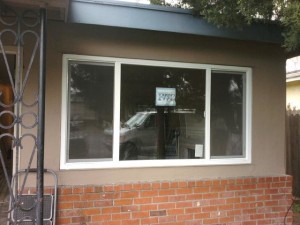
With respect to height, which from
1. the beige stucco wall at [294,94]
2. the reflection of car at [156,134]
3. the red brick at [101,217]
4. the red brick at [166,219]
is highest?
the beige stucco wall at [294,94]

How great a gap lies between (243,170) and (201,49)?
1.85 m

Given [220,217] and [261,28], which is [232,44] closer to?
[261,28]

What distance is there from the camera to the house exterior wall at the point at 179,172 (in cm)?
446

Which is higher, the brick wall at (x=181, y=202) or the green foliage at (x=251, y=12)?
the green foliage at (x=251, y=12)

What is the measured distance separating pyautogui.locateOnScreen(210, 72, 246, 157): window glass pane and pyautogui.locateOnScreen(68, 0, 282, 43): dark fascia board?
735mm

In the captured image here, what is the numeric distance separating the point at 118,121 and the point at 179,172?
110 cm

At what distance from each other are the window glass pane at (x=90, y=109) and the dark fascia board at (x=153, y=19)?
654 millimetres

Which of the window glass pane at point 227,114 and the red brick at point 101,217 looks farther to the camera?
the window glass pane at point 227,114

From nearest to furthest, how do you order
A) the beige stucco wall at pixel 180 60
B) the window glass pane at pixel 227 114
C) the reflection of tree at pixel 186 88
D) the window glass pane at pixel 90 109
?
the beige stucco wall at pixel 180 60 → the window glass pane at pixel 90 109 → the reflection of tree at pixel 186 88 → the window glass pane at pixel 227 114

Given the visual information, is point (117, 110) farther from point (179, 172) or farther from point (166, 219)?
point (166, 219)

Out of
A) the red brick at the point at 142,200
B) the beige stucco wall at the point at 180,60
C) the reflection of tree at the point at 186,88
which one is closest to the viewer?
the beige stucco wall at the point at 180,60

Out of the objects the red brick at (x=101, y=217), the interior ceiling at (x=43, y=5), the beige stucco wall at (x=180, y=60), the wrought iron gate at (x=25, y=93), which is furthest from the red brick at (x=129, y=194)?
the interior ceiling at (x=43, y=5)

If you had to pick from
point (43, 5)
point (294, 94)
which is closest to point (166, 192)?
point (43, 5)

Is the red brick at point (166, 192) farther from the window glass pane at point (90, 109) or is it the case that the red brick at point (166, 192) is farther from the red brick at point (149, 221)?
the window glass pane at point (90, 109)
